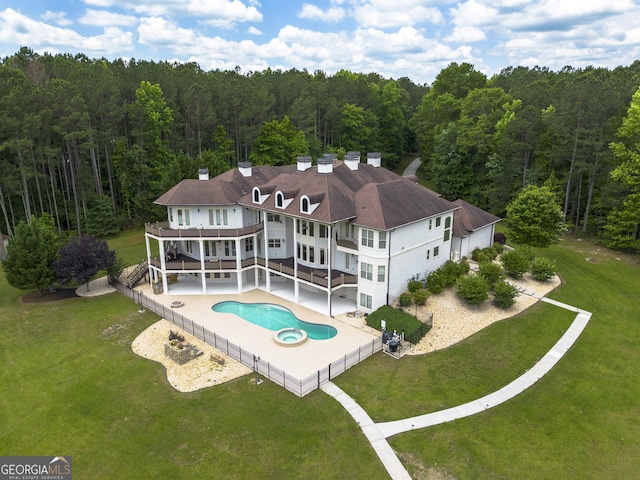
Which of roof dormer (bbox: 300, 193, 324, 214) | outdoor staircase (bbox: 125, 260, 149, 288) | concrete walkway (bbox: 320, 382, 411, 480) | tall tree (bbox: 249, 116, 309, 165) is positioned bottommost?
concrete walkway (bbox: 320, 382, 411, 480)

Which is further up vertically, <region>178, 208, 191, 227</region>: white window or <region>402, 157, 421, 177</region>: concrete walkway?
<region>178, 208, 191, 227</region>: white window

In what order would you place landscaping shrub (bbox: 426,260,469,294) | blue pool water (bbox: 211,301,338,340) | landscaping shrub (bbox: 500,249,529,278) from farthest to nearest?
1. landscaping shrub (bbox: 500,249,529,278)
2. landscaping shrub (bbox: 426,260,469,294)
3. blue pool water (bbox: 211,301,338,340)

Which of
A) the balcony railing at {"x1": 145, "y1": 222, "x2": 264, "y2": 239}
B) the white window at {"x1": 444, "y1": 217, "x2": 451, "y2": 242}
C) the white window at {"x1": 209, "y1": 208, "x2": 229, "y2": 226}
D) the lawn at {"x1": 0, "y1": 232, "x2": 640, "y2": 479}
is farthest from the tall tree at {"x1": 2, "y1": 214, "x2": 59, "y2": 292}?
the white window at {"x1": 444, "y1": 217, "x2": 451, "y2": 242}

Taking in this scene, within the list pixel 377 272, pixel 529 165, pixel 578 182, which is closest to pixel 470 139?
pixel 529 165

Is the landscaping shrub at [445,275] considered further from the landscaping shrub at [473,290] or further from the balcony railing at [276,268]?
the balcony railing at [276,268]

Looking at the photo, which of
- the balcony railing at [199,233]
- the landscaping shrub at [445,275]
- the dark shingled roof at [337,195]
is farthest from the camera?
the balcony railing at [199,233]

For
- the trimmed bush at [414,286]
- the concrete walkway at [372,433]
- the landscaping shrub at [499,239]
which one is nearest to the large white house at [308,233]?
the trimmed bush at [414,286]

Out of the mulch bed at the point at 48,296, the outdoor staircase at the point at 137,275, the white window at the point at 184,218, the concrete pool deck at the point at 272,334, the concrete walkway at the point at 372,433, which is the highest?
the white window at the point at 184,218

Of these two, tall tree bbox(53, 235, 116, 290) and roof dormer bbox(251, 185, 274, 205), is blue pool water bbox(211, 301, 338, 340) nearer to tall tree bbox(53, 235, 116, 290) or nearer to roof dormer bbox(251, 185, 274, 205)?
roof dormer bbox(251, 185, 274, 205)
